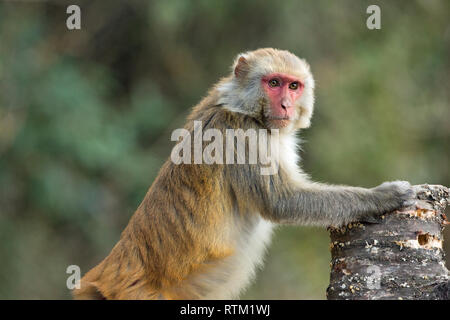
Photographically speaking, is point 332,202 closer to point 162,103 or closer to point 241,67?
point 241,67

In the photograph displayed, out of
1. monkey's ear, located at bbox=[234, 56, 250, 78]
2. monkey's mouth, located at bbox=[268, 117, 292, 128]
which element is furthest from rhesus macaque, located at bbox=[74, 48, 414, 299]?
monkey's ear, located at bbox=[234, 56, 250, 78]

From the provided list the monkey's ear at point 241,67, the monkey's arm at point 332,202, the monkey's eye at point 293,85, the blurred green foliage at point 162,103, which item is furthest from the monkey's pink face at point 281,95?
the blurred green foliage at point 162,103

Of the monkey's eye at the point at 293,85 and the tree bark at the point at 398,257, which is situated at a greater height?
the monkey's eye at the point at 293,85

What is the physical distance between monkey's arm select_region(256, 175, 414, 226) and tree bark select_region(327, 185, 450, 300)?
0.35ft

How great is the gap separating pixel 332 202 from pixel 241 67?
69.3 inches

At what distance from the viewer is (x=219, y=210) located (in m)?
5.60

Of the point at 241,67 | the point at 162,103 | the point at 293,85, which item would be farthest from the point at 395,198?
the point at 162,103

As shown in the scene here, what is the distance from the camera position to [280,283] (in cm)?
1250

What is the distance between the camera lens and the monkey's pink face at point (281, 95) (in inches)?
229

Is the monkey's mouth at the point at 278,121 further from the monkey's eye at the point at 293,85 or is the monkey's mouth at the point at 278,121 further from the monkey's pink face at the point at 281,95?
the monkey's eye at the point at 293,85

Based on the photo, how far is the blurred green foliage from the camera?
1203cm

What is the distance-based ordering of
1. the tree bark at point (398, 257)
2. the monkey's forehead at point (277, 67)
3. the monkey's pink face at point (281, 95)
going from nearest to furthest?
the tree bark at point (398, 257), the monkey's pink face at point (281, 95), the monkey's forehead at point (277, 67)
